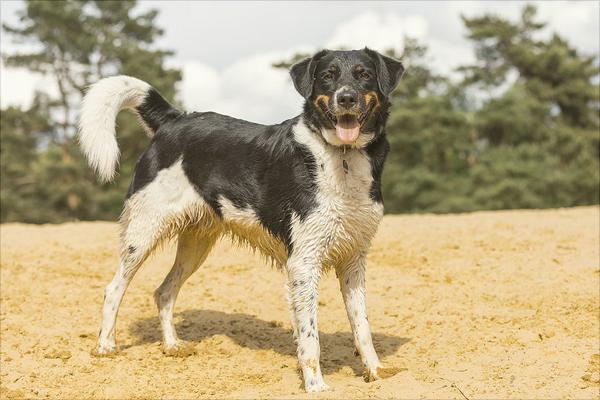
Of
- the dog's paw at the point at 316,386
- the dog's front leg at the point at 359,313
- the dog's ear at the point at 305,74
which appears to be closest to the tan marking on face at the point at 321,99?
the dog's ear at the point at 305,74

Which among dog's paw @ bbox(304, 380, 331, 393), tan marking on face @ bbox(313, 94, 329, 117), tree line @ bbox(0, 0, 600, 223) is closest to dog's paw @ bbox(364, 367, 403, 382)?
dog's paw @ bbox(304, 380, 331, 393)

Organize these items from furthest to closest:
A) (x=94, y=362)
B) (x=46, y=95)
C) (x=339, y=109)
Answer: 1. (x=46, y=95)
2. (x=94, y=362)
3. (x=339, y=109)

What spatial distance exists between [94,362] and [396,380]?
266 cm

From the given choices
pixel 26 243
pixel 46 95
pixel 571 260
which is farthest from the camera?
pixel 46 95

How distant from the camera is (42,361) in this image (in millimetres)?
6293

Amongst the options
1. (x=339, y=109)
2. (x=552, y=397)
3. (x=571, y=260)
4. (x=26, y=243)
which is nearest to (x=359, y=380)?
(x=552, y=397)

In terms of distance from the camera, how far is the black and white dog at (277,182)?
535 cm

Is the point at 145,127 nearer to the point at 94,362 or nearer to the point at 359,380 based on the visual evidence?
the point at 94,362

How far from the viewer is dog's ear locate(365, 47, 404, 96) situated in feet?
17.7

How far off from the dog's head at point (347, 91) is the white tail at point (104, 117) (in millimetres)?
1986

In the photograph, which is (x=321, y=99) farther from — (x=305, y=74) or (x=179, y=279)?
(x=179, y=279)

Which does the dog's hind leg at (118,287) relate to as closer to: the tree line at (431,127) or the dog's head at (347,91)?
the dog's head at (347,91)

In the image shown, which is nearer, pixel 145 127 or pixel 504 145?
pixel 145 127

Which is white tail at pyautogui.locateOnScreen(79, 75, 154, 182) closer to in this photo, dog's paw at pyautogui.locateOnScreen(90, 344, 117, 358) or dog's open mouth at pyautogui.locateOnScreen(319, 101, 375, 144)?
dog's paw at pyautogui.locateOnScreen(90, 344, 117, 358)
